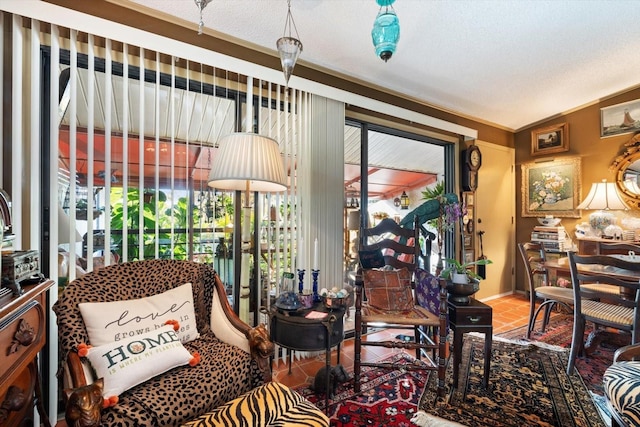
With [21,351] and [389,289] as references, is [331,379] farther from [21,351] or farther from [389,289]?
[21,351]

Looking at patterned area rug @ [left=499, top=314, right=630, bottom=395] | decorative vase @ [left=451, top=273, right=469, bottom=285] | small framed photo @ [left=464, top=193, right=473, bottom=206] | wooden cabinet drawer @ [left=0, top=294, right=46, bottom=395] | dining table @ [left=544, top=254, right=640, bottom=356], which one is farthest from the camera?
small framed photo @ [left=464, top=193, right=473, bottom=206]

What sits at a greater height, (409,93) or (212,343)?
(409,93)

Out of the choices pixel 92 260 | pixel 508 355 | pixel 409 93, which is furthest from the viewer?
pixel 409 93

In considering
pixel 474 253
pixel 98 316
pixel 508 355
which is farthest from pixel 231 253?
pixel 474 253

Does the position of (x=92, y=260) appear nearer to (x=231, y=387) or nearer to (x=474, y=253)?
(x=231, y=387)

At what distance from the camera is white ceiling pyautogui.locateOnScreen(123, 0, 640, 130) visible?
6.68ft

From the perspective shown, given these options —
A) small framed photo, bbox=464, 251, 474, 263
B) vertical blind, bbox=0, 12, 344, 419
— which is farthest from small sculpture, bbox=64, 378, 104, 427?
small framed photo, bbox=464, 251, 474, 263

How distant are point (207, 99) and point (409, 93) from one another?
2.26 metres

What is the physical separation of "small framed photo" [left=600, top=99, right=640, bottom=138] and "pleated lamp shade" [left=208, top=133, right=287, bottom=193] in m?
4.62

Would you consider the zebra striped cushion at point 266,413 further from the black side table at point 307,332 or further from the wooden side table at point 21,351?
the wooden side table at point 21,351

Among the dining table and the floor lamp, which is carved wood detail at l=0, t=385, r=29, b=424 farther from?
the dining table

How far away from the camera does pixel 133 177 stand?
6.12ft

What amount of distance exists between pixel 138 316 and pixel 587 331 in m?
4.27

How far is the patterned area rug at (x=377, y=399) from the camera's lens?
5.59 feet
